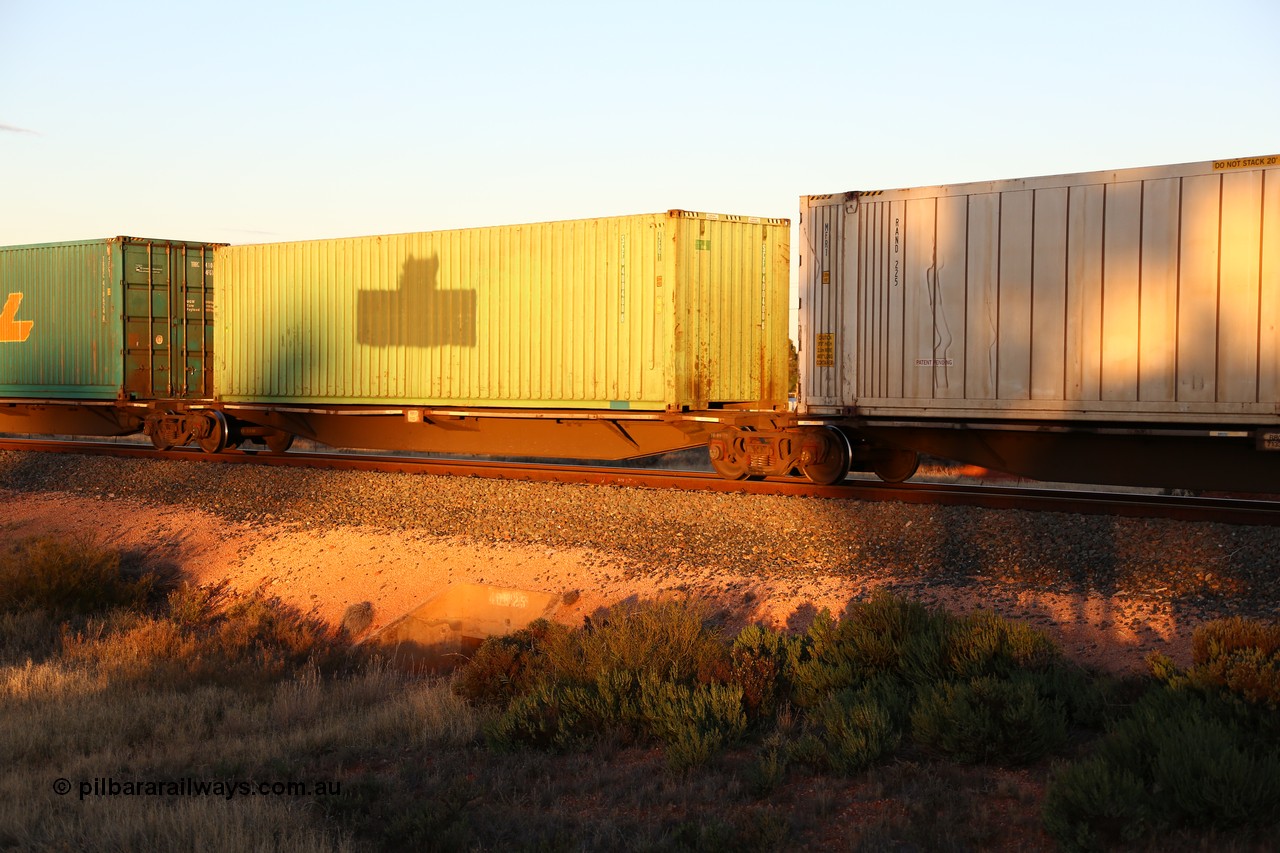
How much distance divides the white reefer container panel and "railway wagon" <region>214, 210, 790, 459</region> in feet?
5.63

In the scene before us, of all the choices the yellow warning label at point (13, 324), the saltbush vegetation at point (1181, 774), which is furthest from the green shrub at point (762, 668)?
the yellow warning label at point (13, 324)

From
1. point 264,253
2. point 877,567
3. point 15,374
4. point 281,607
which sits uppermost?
point 264,253

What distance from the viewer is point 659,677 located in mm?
7641

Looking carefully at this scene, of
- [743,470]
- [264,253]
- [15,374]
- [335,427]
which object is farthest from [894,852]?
[15,374]

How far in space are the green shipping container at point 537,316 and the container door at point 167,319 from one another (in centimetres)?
255

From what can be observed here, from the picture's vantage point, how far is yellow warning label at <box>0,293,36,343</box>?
22188 mm

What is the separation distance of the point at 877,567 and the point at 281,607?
6210 mm

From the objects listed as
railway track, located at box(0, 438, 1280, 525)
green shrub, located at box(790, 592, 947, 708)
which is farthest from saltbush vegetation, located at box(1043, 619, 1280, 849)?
railway track, located at box(0, 438, 1280, 525)

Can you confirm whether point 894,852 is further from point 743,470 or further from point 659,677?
point 743,470

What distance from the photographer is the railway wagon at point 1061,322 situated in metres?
11.2

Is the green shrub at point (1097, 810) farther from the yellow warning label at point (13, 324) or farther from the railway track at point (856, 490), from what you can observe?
the yellow warning label at point (13, 324)

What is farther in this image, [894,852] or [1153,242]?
[1153,242]

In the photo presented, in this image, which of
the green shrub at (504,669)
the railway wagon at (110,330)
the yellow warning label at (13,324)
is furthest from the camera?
the yellow warning label at (13,324)

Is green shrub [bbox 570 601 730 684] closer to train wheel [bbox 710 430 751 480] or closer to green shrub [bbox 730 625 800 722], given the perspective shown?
green shrub [bbox 730 625 800 722]
